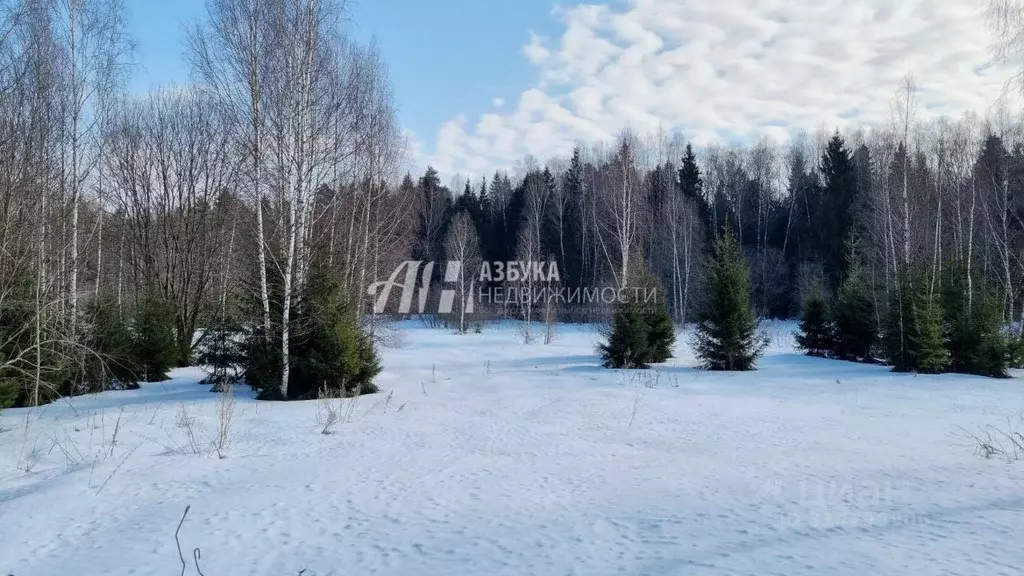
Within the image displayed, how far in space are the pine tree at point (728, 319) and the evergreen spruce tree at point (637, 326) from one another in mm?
1232

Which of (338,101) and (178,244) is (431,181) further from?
(338,101)

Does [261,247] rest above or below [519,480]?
above

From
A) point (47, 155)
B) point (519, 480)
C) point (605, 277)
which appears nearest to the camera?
point (519, 480)

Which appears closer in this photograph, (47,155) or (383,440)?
(383,440)

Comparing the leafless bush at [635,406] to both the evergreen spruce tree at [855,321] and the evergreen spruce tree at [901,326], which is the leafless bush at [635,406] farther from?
the evergreen spruce tree at [855,321]

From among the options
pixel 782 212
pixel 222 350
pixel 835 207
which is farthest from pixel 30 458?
pixel 782 212

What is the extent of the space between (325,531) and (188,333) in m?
18.1

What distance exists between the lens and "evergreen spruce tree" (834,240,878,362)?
17.7 meters

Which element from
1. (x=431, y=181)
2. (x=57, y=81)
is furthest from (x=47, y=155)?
(x=431, y=181)

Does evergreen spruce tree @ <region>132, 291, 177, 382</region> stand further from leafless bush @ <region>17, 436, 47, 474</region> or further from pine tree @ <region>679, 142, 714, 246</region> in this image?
pine tree @ <region>679, 142, 714, 246</region>

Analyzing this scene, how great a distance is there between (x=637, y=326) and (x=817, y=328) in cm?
812

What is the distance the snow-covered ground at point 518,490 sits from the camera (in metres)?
3.65

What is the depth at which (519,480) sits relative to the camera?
545cm

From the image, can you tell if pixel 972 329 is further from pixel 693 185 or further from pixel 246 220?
pixel 693 185
